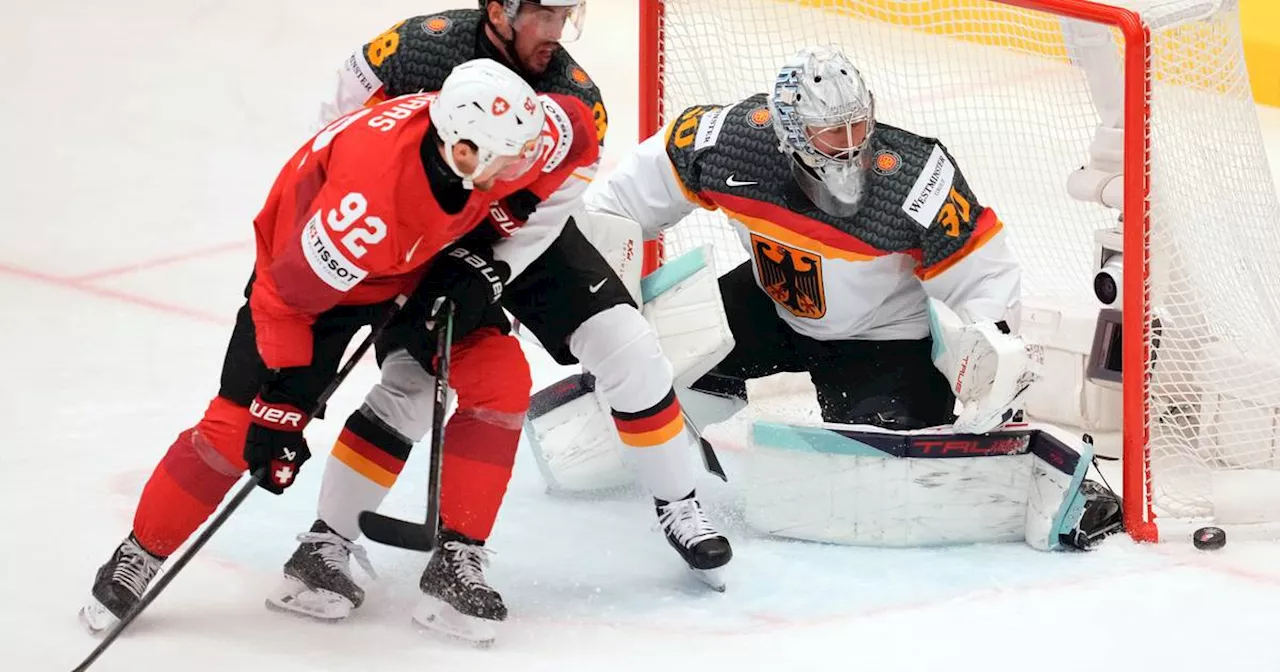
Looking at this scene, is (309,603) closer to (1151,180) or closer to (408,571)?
(408,571)

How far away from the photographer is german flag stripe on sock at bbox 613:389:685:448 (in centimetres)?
288

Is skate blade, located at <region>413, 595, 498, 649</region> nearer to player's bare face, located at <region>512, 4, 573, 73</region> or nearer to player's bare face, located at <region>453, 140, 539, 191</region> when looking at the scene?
player's bare face, located at <region>453, 140, 539, 191</region>

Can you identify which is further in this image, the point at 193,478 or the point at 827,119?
the point at 827,119

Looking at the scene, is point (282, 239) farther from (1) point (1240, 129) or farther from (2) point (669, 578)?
(1) point (1240, 129)

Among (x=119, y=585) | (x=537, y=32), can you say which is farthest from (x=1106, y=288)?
(x=119, y=585)

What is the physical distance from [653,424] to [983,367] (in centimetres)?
58

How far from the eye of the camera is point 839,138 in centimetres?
303

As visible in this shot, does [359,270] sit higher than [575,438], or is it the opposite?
[359,270]

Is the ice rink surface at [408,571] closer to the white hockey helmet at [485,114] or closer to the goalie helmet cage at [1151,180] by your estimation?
the goalie helmet cage at [1151,180]

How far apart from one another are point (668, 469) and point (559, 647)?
406 millimetres

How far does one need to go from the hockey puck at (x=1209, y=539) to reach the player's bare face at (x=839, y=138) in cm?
89

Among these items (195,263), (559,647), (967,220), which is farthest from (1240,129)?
(195,263)

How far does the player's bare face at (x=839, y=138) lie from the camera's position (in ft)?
9.91

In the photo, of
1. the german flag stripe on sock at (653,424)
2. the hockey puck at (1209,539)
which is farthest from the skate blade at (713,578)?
the hockey puck at (1209,539)
